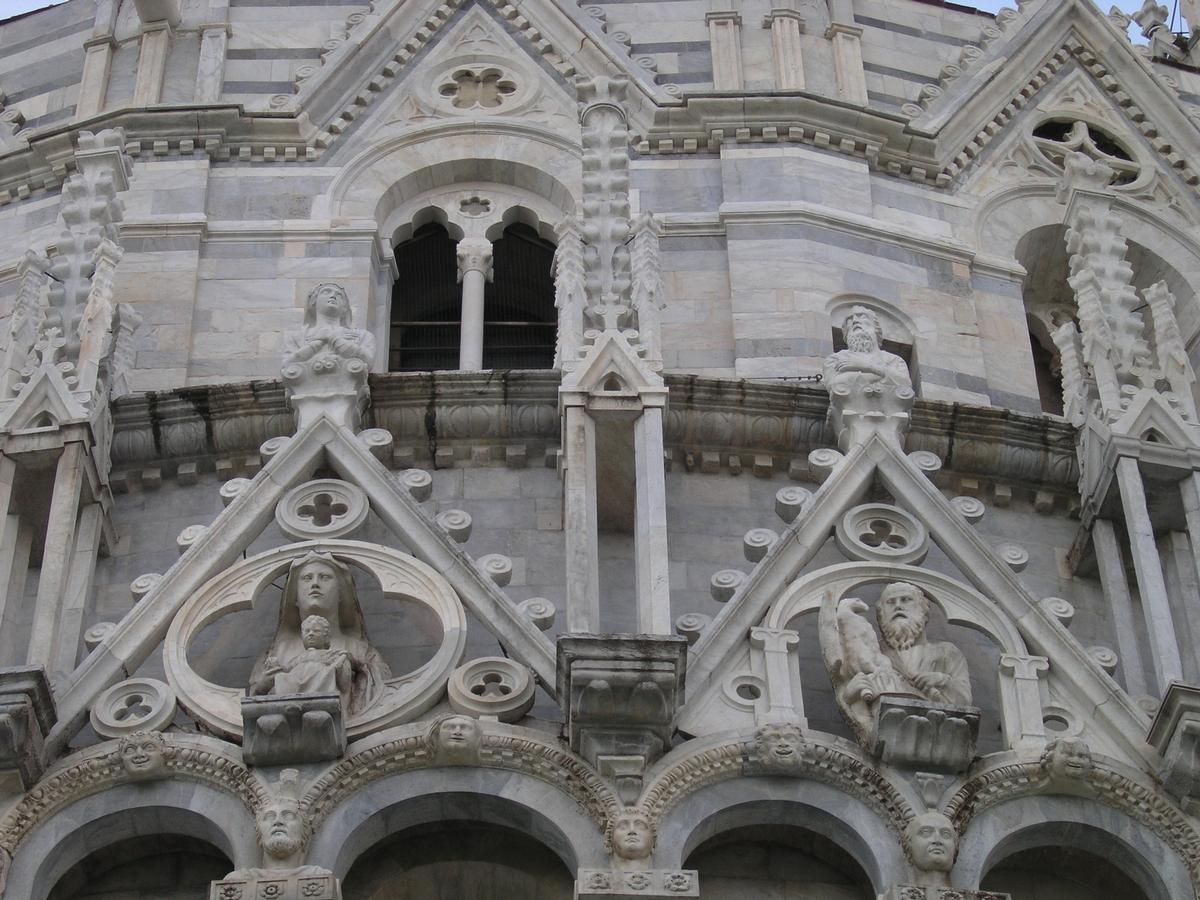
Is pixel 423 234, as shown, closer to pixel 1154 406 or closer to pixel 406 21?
pixel 406 21

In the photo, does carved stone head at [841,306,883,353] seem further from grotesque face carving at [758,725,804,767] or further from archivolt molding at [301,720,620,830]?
archivolt molding at [301,720,620,830]

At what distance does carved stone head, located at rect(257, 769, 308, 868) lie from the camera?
47.7ft

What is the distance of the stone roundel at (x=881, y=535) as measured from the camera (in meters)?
16.5

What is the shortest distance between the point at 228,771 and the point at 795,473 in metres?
4.34

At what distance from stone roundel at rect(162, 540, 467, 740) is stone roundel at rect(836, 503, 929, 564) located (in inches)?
84.6

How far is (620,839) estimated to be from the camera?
Answer: 1459cm

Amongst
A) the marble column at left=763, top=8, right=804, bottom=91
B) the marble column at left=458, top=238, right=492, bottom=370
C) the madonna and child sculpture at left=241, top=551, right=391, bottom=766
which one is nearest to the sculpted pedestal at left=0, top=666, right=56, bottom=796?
the madonna and child sculpture at left=241, top=551, right=391, bottom=766

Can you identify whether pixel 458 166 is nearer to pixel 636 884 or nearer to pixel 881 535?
pixel 881 535

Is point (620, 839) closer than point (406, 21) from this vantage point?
Yes

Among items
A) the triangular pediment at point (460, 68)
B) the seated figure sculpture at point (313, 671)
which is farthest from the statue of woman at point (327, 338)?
the triangular pediment at point (460, 68)

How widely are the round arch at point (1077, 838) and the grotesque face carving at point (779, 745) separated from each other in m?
0.90

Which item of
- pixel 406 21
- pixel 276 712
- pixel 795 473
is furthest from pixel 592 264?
pixel 406 21

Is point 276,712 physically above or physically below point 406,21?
below

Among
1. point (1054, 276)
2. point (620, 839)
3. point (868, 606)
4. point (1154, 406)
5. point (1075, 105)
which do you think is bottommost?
point (620, 839)
